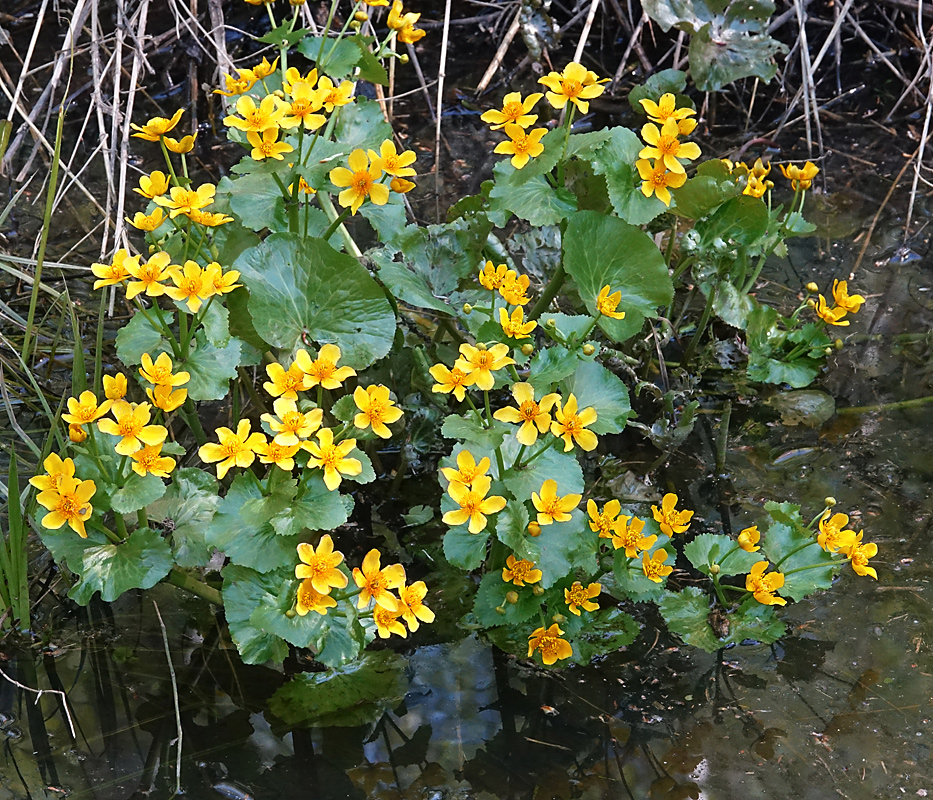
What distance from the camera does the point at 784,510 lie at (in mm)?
2152

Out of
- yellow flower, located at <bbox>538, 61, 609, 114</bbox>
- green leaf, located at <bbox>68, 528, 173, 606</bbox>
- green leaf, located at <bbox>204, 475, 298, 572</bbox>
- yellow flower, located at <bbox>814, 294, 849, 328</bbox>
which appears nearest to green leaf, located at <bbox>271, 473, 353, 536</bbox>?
green leaf, located at <bbox>204, 475, 298, 572</bbox>

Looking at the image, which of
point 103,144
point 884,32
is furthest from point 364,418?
point 884,32

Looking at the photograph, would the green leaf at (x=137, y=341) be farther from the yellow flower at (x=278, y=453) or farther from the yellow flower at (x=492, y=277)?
the yellow flower at (x=492, y=277)

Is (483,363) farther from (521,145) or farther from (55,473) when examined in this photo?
(55,473)

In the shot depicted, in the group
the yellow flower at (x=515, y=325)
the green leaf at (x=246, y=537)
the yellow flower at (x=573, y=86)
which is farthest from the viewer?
the yellow flower at (x=573, y=86)

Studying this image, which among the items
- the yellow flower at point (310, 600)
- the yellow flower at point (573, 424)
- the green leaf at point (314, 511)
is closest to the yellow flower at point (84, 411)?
the green leaf at point (314, 511)

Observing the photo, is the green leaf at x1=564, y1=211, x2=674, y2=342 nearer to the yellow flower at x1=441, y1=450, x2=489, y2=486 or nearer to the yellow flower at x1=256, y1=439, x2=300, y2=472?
the yellow flower at x1=441, y1=450, x2=489, y2=486

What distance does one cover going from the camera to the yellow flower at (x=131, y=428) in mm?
1656

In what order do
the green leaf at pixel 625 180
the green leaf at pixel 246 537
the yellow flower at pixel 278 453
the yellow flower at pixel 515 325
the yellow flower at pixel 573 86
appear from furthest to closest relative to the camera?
the green leaf at pixel 625 180
the yellow flower at pixel 573 86
the yellow flower at pixel 515 325
the green leaf at pixel 246 537
the yellow flower at pixel 278 453

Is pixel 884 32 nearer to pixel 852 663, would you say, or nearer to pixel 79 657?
pixel 852 663

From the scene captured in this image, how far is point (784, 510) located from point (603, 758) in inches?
28.6

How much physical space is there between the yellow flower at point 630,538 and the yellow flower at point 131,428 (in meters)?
0.96

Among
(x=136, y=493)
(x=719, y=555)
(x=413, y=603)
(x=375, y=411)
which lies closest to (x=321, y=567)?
(x=413, y=603)

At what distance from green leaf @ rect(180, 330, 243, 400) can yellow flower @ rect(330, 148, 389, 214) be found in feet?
1.28
